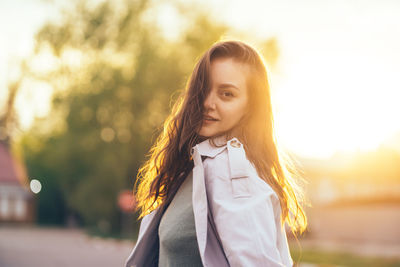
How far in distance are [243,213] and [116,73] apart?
28872 mm

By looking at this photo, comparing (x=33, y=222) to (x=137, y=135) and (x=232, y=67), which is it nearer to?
(x=137, y=135)

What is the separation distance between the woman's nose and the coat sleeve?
0.67 feet

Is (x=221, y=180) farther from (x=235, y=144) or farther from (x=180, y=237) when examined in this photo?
A: (x=180, y=237)

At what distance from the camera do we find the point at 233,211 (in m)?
1.51

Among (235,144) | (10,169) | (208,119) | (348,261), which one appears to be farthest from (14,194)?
(235,144)

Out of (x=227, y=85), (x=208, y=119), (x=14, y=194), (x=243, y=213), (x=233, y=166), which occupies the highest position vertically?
(x=227, y=85)

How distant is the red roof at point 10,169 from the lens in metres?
53.6

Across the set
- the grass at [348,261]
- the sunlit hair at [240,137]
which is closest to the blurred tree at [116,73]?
the grass at [348,261]

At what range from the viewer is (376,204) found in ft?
64.8

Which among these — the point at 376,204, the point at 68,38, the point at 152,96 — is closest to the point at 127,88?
the point at 152,96

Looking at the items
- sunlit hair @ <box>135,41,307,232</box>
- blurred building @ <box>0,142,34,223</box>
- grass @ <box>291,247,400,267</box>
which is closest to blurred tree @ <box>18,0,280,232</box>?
grass @ <box>291,247,400,267</box>

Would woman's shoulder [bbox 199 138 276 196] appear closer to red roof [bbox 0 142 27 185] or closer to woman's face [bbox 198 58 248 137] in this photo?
woman's face [bbox 198 58 248 137]

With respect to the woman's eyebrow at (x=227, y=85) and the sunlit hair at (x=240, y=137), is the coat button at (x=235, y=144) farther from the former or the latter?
the woman's eyebrow at (x=227, y=85)

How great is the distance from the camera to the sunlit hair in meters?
1.74
